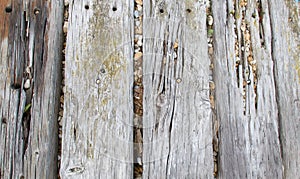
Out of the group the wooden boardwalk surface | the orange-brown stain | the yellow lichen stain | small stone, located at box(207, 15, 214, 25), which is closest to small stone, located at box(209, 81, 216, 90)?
the wooden boardwalk surface

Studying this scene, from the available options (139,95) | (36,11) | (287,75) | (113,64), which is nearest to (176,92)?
(139,95)

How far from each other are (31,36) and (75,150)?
676mm

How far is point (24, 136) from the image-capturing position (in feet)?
6.42

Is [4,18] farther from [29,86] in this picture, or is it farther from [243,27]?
[243,27]

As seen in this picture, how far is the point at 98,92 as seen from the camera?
6.62 feet

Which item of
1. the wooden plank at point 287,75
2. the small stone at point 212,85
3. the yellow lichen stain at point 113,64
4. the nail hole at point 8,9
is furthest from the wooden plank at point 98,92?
the wooden plank at point 287,75

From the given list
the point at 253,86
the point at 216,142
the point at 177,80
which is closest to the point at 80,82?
the point at 177,80

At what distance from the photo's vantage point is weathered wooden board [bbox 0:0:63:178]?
1.93 meters

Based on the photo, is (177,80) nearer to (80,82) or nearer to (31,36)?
(80,82)

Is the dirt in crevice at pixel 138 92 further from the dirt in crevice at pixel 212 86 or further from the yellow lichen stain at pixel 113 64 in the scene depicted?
the dirt in crevice at pixel 212 86

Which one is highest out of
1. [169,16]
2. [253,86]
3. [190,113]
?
[169,16]

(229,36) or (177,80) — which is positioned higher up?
(229,36)

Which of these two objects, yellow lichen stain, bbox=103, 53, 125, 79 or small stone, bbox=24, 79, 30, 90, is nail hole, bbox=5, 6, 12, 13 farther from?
yellow lichen stain, bbox=103, 53, 125, 79

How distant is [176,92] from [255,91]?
488mm
